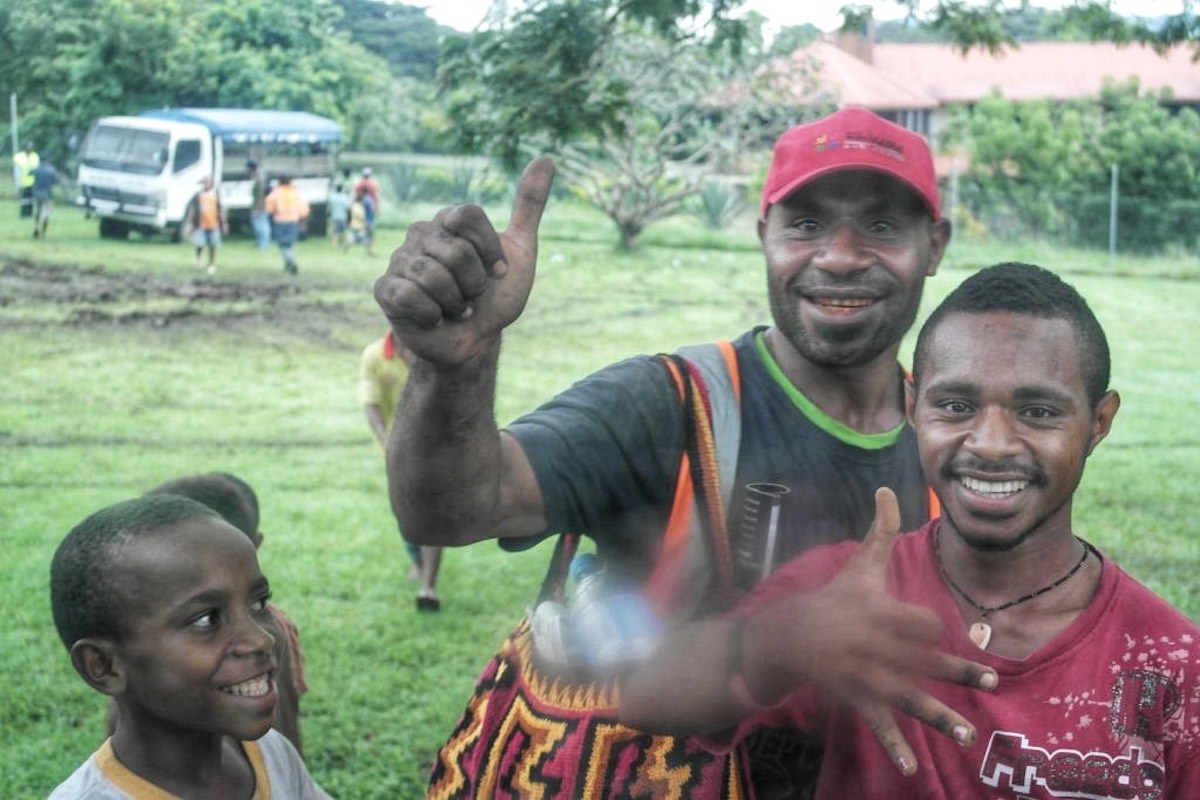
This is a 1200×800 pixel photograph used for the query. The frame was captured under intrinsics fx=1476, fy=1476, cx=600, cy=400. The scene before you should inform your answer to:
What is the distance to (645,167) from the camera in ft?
67.8

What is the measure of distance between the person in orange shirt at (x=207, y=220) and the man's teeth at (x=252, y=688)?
12630 millimetres

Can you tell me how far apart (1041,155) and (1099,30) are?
58.2 feet

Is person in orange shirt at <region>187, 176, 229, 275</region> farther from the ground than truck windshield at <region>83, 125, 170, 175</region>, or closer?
closer

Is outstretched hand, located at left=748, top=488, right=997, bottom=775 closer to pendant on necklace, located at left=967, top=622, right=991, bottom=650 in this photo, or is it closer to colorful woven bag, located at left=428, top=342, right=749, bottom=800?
pendant on necklace, located at left=967, top=622, right=991, bottom=650

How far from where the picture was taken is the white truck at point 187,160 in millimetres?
11703

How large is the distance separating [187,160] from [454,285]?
11.9 m

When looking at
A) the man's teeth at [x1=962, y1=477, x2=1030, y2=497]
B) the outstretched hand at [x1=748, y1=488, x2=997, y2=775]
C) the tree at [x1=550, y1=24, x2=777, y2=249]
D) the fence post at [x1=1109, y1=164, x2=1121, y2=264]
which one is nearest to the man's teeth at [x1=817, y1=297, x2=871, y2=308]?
the man's teeth at [x1=962, y1=477, x2=1030, y2=497]

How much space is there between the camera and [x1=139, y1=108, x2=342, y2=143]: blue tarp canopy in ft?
38.0

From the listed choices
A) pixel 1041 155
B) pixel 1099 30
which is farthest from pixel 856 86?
pixel 1099 30

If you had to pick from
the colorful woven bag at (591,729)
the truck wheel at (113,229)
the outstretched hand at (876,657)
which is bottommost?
the truck wheel at (113,229)

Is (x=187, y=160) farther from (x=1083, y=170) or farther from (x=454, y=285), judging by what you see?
(x=1083, y=170)

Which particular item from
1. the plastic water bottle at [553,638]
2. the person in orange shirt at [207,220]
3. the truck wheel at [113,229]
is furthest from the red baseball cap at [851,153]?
the truck wheel at [113,229]

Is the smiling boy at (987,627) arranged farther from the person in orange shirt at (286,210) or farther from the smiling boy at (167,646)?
the person in orange shirt at (286,210)

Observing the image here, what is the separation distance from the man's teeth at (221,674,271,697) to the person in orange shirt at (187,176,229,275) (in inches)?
497
